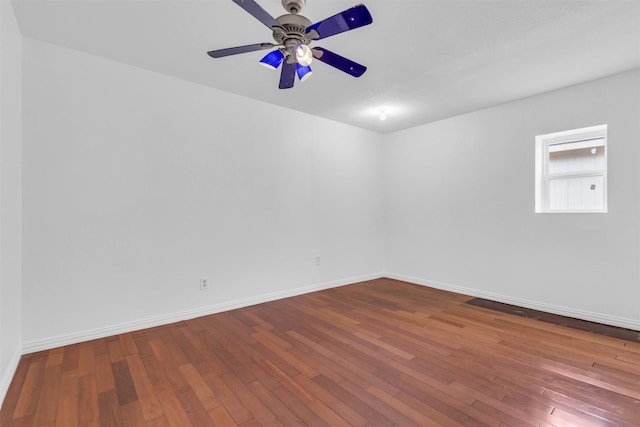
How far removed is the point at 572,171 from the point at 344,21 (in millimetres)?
3172

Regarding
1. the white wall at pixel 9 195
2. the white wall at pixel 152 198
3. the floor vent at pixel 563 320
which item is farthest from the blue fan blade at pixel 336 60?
the floor vent at pixel 563 320

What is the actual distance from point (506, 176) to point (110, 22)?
13.5 feet

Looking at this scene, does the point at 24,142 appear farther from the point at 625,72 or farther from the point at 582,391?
the point at 625,72

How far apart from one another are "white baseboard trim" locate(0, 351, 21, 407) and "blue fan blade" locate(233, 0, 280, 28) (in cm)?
253

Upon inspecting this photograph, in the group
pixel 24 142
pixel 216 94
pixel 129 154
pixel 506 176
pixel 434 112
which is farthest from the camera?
pixel 434 112

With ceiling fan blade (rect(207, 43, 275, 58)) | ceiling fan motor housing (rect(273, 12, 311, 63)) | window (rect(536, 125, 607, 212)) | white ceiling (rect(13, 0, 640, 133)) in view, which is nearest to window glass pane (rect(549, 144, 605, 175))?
window (rect(536, 125, 607, 212))

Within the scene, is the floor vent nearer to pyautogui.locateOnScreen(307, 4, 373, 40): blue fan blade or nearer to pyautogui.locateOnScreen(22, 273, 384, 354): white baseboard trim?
pyautogui.locateOnScreen(22, 273, 384, 354): white baseboard trim

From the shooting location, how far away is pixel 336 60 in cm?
197

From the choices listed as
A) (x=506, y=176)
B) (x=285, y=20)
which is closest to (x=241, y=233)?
(x=285, y=20)

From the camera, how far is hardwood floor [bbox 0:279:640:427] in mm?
1622

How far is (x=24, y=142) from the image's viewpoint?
233 cm

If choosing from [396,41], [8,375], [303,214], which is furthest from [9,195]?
[396,41]

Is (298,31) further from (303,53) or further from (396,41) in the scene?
(396,41)

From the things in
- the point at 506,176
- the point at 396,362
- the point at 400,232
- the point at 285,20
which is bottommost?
the point at 396,362
